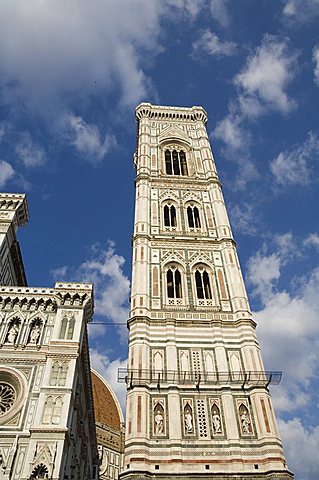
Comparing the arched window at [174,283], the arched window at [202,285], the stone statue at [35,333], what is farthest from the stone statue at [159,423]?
the arched window at [202,285]

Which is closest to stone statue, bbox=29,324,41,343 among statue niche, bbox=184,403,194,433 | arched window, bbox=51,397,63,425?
arched window, bbox=51,397,63,425

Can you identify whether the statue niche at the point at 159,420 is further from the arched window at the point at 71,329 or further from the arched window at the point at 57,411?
the arched window at the point at 71,329

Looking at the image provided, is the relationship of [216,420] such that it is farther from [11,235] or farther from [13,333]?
[11,235]

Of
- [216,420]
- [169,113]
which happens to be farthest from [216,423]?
[169,113]

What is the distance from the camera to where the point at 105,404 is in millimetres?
39438

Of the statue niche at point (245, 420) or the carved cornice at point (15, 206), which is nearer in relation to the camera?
the statue niche at point (245, 420)

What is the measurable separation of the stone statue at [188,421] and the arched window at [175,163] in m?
17.9

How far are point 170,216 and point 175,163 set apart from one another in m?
6.55

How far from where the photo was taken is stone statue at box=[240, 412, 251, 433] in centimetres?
1672

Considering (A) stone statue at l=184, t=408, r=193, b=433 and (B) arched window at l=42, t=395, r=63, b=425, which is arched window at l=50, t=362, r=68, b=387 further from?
(A) stone statue at l=184, t=408, r=193, b=433

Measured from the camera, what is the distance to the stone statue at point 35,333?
17.4 m

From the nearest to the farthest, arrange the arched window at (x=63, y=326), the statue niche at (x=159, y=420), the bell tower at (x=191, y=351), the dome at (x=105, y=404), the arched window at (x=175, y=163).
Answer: the bell tower at (x=191, y=351) → the statue niche at (x=159, y=420) → the arched window at (x=63, y=326) → the arched window at (x=175, y=163) → the dome at (x=105, y=404)

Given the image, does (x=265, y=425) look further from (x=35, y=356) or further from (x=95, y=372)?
(x=95, y=372)

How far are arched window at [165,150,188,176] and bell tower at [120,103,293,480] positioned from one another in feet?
4.10
